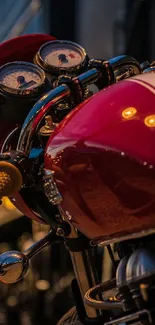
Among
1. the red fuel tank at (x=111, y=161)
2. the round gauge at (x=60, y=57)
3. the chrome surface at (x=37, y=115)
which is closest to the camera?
the red fuel tank at (x=111, y=161)

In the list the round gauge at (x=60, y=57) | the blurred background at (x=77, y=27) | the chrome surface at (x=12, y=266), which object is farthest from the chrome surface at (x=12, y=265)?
the blurred background at (x=77, y=27)

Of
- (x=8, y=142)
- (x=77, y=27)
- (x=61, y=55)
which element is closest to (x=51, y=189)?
(x=8, y=142)

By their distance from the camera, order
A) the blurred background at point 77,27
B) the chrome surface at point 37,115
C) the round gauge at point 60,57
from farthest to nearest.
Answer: the blurred background at point 77,27 → the round gauge at point 60,57 → the chrome surface at point 37,115

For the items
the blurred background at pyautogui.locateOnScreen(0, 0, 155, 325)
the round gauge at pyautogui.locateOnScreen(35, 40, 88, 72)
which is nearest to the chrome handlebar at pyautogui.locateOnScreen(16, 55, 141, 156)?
the round gauge at pyautogui.locateOnScreen(35, 40, 88, 72)

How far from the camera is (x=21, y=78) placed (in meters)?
Result: 0.82

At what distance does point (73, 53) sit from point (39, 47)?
0.05m

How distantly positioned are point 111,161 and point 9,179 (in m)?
0.12

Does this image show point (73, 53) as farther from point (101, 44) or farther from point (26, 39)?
point (101, 44)

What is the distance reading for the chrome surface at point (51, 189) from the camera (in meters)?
0.65

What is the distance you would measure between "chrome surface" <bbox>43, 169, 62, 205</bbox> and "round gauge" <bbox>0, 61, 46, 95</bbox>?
0.16m

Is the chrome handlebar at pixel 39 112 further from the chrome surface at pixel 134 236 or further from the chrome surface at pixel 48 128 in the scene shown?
the chrome surface at pixel 134 236

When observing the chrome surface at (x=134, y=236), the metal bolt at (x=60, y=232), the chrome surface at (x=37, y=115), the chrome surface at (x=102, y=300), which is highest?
the chrome surface at (x=37, y=115)

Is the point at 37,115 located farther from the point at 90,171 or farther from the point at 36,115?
the point at 90,171

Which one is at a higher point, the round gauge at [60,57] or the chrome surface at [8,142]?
the round gauge at [60,57]
